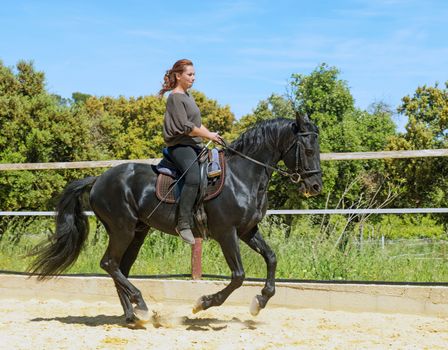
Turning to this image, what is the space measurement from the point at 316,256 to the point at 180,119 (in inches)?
117

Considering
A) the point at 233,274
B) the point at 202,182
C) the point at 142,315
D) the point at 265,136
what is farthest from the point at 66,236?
the point at 265,136

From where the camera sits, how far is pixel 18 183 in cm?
1341

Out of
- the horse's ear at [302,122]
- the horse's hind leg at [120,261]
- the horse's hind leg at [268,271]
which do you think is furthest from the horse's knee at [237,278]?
the horse's ear at [302,122]

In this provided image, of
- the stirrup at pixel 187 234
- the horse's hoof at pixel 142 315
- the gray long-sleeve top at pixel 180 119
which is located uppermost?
the gray long-sleeve top at pixel 180 119

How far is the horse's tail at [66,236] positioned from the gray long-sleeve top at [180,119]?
1330mm

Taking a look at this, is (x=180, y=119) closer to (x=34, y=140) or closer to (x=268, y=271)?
(x=268, y=271)

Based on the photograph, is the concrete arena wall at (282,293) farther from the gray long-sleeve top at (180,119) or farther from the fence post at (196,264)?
the gray long-sleeve top at (180,119)

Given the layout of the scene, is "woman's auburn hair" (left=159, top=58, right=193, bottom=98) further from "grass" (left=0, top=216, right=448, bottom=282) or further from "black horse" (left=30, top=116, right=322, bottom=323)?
"grass" (left=0, top=216, right=448, bottom=282)

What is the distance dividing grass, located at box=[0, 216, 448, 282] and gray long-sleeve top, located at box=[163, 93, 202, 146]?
259cm

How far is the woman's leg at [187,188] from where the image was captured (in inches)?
248

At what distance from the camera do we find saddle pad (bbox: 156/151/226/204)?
6355mm

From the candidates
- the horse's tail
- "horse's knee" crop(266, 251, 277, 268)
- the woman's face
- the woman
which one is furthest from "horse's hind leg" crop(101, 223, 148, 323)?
the woman's face

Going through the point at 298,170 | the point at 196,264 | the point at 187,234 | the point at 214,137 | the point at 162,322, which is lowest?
the point at 162,322

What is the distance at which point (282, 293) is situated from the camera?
7629 millimetres
